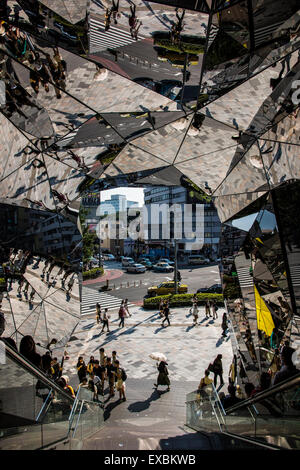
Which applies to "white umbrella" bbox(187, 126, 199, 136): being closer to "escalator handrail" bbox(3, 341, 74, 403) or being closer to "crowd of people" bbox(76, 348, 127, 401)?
"escalator handrail" bbox(3, 341, 74, 403)

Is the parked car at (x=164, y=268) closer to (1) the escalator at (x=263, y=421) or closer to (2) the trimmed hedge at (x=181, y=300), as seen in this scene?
(2) the trimmed hedge at (x=181, y=300)

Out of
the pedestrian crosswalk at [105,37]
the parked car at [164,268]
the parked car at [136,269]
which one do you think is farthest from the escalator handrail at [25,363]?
the parked car at [164,268]

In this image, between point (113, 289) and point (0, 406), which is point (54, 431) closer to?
point (0, 406)

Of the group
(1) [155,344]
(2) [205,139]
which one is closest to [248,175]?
(2) [205,139]

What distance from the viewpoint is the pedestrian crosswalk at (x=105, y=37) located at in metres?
4.06

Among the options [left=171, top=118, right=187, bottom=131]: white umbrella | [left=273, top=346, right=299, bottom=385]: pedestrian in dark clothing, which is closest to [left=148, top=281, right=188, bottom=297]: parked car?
[left=273, top=346, right=299, bottom=385]: pedestrian in dark clothing

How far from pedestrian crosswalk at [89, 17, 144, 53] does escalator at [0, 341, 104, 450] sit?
4433 millimetres

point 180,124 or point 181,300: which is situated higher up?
point 180,124

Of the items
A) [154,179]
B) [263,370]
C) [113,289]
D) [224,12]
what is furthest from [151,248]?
[224,12]

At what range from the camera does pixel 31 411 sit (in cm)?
439

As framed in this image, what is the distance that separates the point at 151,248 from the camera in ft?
175

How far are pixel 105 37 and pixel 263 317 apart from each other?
652cm

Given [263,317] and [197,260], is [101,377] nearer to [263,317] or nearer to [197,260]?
[263,317]

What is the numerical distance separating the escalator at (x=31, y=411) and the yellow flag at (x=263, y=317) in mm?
4344
